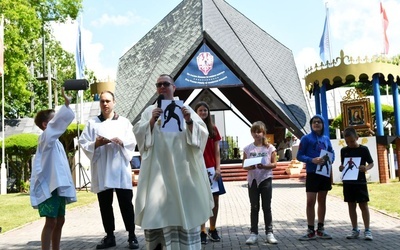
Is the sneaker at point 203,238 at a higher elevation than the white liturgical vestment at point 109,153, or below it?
below

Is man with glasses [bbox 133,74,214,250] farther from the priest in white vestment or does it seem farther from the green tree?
the green tree

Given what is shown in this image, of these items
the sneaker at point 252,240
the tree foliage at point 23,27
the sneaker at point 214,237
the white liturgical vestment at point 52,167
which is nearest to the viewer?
the white liturgical vestment at point 52,167

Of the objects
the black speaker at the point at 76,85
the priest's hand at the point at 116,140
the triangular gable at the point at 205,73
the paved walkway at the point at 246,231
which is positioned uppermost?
the triangular gable at the point at 205,73

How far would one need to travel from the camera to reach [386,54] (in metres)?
20.0

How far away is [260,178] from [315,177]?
0.76 metres

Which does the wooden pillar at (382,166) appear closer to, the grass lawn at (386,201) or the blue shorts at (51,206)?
the grass lawn at (386,201)

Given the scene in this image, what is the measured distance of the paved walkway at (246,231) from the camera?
6.48 metres

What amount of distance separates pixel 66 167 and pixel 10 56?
22810 mm

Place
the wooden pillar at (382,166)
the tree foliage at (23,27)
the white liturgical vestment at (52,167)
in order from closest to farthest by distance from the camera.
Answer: the white liturgical vestment at (52,167) → the wooden pillar at (382,166) → the tree foliage at (23,27)

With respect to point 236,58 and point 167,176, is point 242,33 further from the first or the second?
point 167,176

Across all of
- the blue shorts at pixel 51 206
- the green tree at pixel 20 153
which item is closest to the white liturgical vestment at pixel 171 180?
the blue shorts at pixel 51 206

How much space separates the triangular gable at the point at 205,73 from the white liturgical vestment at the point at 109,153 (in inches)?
691

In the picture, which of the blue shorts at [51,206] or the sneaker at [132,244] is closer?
the blue shorts at [51,206]

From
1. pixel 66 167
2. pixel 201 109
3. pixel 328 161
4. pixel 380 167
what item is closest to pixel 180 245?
pixel 66 167
